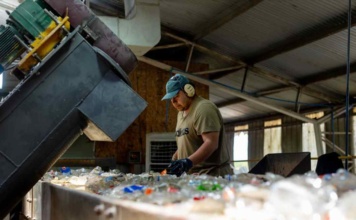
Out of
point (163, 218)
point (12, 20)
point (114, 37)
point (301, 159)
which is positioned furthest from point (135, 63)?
point (301, 159)

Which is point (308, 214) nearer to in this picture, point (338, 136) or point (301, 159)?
point (301, 159)

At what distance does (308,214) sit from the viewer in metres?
0.76

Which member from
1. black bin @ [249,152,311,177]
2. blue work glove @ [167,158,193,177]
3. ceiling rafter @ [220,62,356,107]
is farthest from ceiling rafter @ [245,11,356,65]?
blue work glove @ [167,158,193,177]

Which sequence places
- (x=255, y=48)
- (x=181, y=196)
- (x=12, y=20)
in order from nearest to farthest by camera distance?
1. (x=181, y=196)
2. (x=12, y=20)
3. (x=255, y=48)

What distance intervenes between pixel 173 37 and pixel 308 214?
5.74m

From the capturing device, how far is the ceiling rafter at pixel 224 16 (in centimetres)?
490

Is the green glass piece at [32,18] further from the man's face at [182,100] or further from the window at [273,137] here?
the window at [273,137]

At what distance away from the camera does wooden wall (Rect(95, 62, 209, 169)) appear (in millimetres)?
6062

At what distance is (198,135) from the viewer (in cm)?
278

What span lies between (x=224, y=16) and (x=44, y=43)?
12.5ft

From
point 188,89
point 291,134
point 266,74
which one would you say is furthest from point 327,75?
point 188,89

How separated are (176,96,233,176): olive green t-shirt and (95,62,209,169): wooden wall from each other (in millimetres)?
3256

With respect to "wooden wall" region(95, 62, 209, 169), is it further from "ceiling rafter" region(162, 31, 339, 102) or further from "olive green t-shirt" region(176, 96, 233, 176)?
"olive green t-shirt" region(176, 96, 233, 176)

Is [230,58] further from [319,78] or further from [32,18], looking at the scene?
[32,18]
